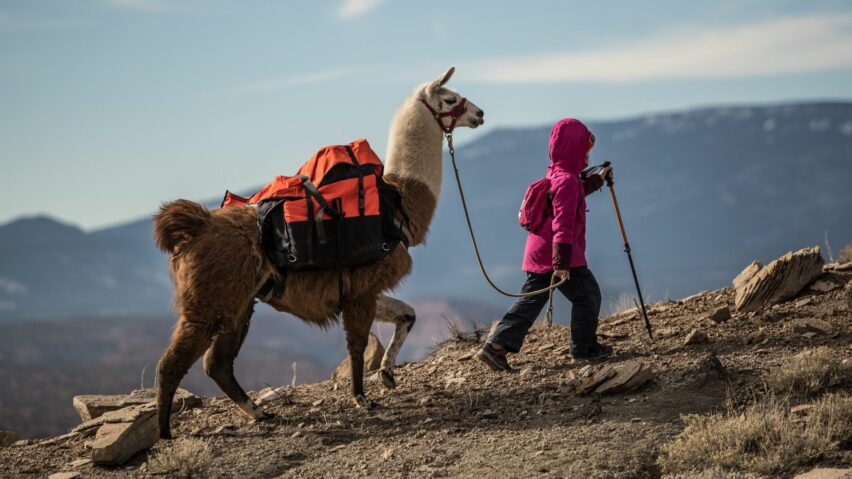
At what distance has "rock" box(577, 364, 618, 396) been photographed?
8086 millimetres

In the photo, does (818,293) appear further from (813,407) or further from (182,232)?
(182,232)

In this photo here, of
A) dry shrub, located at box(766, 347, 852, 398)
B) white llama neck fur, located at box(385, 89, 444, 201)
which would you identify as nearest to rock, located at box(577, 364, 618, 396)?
dry shrub, located at box(766, 347, 852, 398)

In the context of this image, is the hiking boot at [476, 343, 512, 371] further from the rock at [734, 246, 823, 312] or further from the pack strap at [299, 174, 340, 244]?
the rock at [734, 246, 823, 312]

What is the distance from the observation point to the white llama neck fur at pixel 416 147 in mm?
9141

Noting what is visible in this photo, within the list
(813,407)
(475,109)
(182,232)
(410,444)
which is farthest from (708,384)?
(182,232)

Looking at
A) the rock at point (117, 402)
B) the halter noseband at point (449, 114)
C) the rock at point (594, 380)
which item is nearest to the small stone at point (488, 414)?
the rock at point (594, 380)

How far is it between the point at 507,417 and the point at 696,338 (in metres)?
2.35

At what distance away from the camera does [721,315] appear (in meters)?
9.88

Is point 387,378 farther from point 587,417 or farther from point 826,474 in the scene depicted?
point 826,474

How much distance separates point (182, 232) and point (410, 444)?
2.52m

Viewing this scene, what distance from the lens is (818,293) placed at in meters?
10.2

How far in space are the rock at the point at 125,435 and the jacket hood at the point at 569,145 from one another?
13.5 feet

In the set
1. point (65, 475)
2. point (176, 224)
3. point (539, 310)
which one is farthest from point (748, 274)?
point (65, 475)

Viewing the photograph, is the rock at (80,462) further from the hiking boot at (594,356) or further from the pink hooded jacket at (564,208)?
the hiking boot at (594,356)
